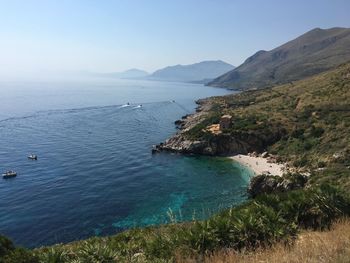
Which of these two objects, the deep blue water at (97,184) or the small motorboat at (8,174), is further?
the small motorboat at (8,174)

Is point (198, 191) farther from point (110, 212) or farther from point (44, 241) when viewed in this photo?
point (44, 241)

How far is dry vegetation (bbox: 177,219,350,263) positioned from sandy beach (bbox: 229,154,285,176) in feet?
168

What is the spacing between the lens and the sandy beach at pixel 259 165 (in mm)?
64938

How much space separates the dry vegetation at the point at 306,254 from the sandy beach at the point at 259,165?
5133cm

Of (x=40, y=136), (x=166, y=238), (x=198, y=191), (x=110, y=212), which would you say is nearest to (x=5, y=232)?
(x=110, y=212)

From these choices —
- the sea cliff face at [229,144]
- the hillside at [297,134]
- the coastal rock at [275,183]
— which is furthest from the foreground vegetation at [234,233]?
the sea cliff face at [229,144]

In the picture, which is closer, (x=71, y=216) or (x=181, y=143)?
(x=71, y=216)

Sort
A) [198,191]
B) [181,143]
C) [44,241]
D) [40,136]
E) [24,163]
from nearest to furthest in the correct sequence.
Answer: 1. [44,241]
2. [198,191]
3. [24,163]
4. [181,143]
5. [40,136]

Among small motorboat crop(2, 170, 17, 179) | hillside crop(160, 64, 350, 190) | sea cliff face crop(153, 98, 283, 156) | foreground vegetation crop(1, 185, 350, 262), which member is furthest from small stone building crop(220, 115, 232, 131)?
foreground vegetation crop(1, 185, 350, 262)

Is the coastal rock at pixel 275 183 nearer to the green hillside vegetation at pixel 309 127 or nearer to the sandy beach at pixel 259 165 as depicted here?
the green hillside vegetation at pixel 309 127

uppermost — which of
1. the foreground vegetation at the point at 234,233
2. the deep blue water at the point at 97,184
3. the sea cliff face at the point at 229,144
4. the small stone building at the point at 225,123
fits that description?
the foreground vegetation at the point at 234,233

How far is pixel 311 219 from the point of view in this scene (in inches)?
638

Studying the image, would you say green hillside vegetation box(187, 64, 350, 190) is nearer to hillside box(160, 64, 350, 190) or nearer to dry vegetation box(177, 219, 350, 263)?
hillside box(160, 64, 350, 190)

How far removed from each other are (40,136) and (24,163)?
2641 cm
